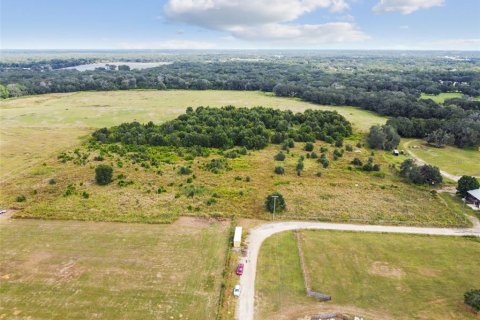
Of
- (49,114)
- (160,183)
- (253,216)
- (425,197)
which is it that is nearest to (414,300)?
(253,216)

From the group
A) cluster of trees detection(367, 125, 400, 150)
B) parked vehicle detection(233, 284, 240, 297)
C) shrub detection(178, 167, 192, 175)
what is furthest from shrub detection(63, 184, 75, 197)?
cluster of trees detection(367, 125, 400, 150)

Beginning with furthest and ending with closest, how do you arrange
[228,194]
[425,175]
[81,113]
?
[81,113] → [425,175] → [228,194]

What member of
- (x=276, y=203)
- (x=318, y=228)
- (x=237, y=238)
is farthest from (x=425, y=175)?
(x=237, y=238)

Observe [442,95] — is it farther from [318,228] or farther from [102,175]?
[102,175]

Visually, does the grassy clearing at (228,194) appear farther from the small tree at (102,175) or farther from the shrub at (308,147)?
the shrub at (308,147)

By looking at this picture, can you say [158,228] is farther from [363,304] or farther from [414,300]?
[414,300]

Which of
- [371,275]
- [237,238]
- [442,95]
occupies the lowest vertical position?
[371,275]
